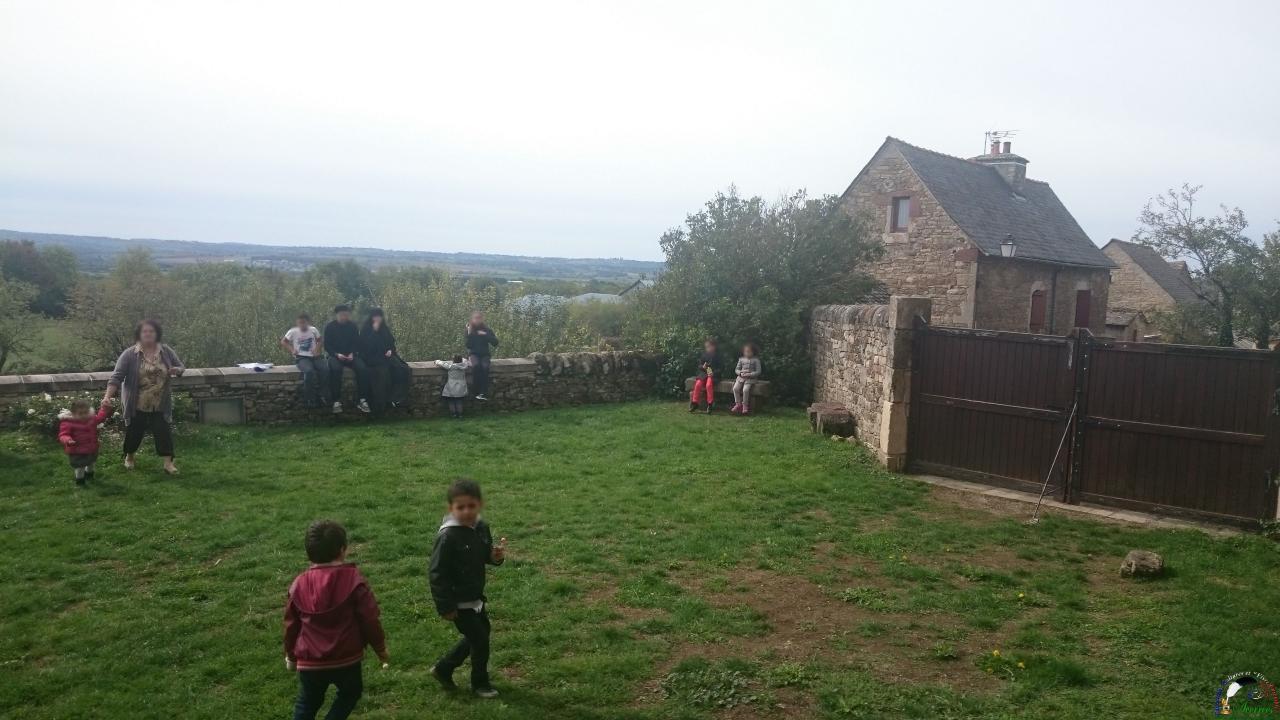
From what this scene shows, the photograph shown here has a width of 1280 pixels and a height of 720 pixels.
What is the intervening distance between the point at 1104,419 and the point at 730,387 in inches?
269

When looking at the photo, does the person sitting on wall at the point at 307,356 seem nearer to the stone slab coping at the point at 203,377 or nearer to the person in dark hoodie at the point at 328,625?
the stone slab coping at the point at 203,377

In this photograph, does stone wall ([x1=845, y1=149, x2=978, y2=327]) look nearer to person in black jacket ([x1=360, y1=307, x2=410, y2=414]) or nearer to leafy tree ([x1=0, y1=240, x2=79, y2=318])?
person in black jacket ([x1=360, y1=307, x2=410, y2=414])

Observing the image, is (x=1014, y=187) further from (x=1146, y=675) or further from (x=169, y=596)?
(x=169, y=596)

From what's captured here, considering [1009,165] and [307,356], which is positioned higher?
[1009,165]

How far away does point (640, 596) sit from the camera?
5.77 metres

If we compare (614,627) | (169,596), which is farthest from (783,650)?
(169,596)

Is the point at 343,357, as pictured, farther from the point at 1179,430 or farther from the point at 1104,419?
the point at 1179,430

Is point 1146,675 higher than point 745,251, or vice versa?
point 745,251

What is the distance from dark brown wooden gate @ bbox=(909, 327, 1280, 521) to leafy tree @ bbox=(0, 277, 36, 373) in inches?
1242

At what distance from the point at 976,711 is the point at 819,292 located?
12.9 metres

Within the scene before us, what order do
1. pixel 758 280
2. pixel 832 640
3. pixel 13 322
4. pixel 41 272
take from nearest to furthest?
pixel 832 640 → pixel 758 280 → pixel 13 322 → pixel 41 272

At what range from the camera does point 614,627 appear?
5.23m

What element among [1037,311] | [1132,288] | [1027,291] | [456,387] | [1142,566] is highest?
[1132,288]
